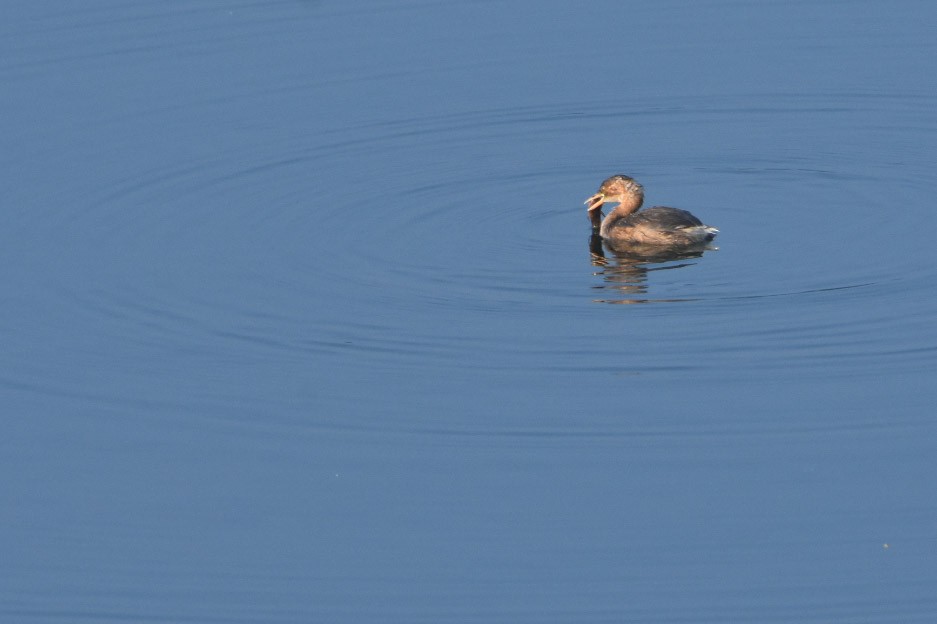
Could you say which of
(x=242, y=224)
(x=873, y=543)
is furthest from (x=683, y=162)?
(x=873, y=543)

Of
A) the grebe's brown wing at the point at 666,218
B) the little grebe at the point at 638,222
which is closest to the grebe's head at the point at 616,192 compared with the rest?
the little grebe at the point at 638,222

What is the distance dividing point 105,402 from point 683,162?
7090mm

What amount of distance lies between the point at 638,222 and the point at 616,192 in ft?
2.44

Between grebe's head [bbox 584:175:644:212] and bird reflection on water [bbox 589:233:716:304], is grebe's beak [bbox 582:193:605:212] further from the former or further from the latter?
bird reflection on water [bbox 589:233:716:304]

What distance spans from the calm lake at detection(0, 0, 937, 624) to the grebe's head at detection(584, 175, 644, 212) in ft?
0.92

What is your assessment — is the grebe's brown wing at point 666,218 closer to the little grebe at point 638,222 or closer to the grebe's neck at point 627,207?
the little grebe at point 638,222

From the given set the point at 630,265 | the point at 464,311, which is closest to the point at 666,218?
the point at 630,265

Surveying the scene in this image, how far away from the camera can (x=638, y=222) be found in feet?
49.1

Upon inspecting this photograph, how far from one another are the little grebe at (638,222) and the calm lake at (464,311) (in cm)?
28

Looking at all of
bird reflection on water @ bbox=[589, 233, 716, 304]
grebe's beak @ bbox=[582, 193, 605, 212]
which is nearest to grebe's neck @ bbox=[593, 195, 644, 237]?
grebe's beak @ bbox=[582, 193, 605, 212]

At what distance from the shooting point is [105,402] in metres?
11.5

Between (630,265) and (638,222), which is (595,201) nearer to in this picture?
(638,222)

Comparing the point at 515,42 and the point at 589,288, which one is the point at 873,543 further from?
the point at 515,42

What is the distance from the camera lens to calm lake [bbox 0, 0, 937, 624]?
9.38 meters
